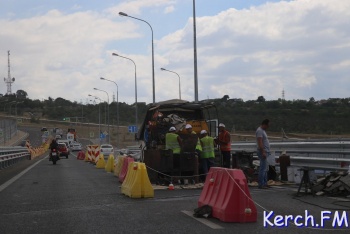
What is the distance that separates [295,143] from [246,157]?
1839 millimetres

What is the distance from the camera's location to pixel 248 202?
866 cm

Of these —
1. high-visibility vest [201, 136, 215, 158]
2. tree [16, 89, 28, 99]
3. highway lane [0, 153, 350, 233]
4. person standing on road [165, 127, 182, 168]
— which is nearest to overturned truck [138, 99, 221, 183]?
person standing on road [165, 127, 182, 168]

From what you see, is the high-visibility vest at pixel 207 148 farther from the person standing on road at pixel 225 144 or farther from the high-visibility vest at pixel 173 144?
the high-visibility vest at pixel 173 144

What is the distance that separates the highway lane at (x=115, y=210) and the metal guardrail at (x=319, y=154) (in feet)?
3.93

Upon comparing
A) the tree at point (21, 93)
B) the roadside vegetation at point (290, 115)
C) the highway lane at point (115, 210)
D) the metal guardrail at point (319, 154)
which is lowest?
the highway lane at point (115, 210)

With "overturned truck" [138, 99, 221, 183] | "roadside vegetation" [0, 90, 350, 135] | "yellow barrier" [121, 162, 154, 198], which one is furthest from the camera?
"roadside vegetation" [0, 90, 350, 135]

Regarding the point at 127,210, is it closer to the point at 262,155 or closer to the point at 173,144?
the point at 262,155

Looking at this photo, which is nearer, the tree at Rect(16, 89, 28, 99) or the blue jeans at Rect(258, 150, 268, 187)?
the blue jeans at Rect(258, 150, 268, 187)

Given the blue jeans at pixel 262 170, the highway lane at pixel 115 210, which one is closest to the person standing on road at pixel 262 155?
the blue jeans at pixel 262 170

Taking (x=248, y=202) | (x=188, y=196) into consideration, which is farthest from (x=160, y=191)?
(x=248, y=202)

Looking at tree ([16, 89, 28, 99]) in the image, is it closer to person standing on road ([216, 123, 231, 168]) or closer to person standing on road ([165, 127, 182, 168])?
person standing on road ([216, 123, 231, 168])

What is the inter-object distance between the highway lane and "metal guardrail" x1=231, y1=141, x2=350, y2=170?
47.1 inches

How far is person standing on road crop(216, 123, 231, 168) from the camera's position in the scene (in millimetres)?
16781

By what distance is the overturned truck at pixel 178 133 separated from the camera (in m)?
15.8
